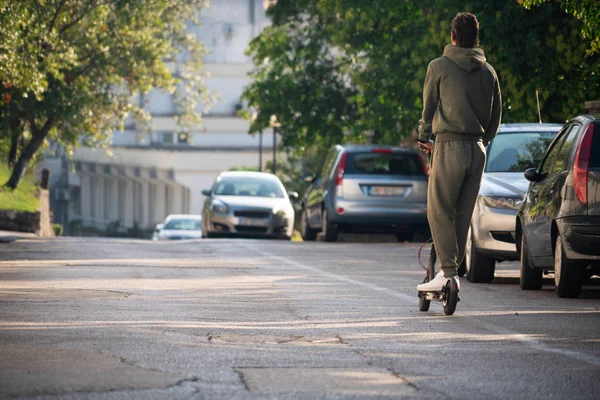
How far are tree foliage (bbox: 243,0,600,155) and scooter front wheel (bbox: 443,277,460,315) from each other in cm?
1457

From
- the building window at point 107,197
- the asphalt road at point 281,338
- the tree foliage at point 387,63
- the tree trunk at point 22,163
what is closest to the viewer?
the asphalt road at point 281,338

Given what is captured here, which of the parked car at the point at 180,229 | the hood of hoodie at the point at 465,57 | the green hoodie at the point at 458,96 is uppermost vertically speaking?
the hood of hoodie at the point at 465,57

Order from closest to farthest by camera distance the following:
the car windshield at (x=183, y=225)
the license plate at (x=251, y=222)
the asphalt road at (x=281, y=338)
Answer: the asphalt road at (x=281, y=338) → the license plate at (x=251, y=222) → the car windshield at (x=183, y=225)

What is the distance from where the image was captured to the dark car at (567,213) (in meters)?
12.5

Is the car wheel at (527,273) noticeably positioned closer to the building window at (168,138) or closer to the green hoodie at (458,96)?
the green hoodie at (458,96)

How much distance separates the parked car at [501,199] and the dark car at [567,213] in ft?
3.52

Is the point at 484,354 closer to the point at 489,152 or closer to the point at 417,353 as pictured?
the point at 417,353

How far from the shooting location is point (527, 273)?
46.5ft

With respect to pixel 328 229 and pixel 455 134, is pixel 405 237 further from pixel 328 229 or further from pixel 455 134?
pixel 455 134

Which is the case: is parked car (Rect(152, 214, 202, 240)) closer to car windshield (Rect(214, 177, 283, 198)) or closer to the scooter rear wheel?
car windshield (Rect(214, 177, 283, 198))

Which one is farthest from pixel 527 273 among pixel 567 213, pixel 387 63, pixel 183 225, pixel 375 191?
pixel 183 225

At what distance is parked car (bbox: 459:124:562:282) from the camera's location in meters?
15.2

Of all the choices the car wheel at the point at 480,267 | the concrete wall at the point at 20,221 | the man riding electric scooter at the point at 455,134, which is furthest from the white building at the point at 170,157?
the man riding electric scooter at the point at 455,134

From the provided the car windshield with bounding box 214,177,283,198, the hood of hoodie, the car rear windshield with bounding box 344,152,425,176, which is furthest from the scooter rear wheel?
the car windshield with bounding box 214,177,283,198
